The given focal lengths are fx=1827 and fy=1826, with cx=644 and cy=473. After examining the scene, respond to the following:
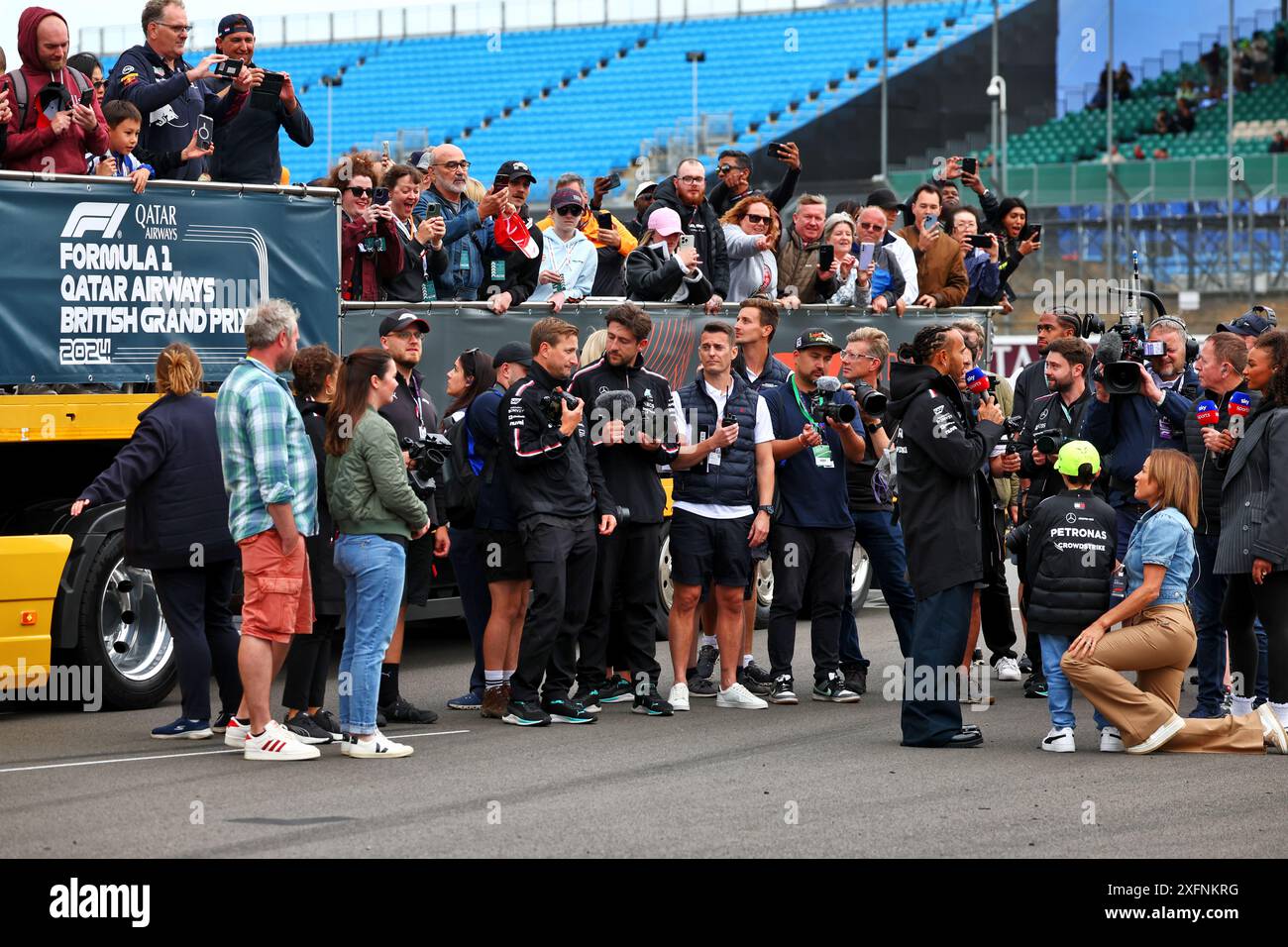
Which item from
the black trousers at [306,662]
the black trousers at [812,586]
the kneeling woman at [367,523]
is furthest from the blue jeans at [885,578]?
the black trousers at [306,662]

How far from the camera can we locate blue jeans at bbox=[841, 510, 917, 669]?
10898mm

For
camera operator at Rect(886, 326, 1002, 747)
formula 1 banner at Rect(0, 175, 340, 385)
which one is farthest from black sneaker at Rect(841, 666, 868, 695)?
formula 1 banner at Rect(0, 175, 340, 385)

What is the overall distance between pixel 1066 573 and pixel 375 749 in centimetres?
346

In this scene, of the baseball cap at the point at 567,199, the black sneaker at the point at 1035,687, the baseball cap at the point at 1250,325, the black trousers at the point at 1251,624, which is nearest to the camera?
the black trousers at the point at 1251,624

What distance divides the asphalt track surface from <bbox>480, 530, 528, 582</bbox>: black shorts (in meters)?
0.79

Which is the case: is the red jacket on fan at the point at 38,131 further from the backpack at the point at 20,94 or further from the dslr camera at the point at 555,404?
the dslr camera at the point at 555,404

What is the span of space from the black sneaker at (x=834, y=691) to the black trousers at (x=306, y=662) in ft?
10.00

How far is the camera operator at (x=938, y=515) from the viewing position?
8867 mm

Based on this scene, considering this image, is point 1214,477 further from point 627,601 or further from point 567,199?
point 567,199

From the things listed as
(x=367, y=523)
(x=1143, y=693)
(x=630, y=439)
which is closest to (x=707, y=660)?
(x=630, y=439)
